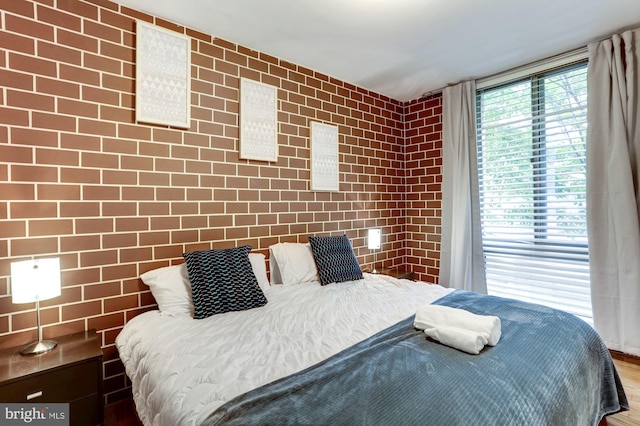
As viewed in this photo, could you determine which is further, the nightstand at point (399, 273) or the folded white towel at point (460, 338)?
the nightstand at point (399, 273)

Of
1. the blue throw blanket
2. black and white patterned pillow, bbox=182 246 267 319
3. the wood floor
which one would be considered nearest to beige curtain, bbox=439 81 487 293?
the wood floor

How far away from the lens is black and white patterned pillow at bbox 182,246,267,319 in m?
1.90

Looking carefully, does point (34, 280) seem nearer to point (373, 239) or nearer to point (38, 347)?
point (38, 347)

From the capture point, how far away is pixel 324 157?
129 inches

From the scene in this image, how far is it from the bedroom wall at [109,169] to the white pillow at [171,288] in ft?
0.61

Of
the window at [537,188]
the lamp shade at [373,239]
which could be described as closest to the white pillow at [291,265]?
the lamp shade at [373,239]

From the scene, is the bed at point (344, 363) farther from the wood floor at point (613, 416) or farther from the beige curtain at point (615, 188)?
the beige curtain at point (615, 188)

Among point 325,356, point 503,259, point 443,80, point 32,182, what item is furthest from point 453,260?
point 32,182

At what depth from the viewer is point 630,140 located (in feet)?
8.16

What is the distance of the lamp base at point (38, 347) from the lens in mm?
1575

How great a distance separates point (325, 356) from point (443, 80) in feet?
10.9

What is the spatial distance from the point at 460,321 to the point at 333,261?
1353mm

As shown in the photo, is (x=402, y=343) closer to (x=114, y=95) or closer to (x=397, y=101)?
(x=114, y=95)

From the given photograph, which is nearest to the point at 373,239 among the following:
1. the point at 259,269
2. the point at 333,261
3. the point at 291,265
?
the point at 333,261
